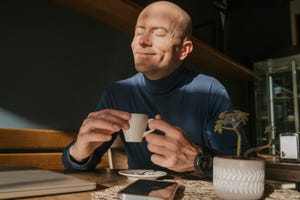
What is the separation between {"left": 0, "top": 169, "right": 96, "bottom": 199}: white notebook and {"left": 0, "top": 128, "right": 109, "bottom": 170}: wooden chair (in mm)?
1153

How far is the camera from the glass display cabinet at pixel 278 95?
12.8 ft

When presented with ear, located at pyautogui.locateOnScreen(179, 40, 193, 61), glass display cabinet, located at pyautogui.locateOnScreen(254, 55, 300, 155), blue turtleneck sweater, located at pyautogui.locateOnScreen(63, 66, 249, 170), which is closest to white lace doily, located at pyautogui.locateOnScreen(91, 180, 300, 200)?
blue turtleneck sweater, located at pyautogui.locateOnScreen(63, 66, 249, 170)

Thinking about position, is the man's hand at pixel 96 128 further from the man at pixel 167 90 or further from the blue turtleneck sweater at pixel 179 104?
the blue turtleneck sweater at pixel 179 104

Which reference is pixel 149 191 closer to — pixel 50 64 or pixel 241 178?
pixel 241 178

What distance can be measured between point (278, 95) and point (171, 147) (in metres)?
3.84

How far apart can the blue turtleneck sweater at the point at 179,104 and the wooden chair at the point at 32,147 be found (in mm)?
738

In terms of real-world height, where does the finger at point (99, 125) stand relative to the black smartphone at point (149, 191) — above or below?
above

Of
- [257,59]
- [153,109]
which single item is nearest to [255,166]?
[153,109]

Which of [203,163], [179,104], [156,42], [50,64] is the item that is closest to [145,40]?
[156,42]

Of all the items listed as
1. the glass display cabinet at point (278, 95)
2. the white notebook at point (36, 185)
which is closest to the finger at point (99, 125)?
the white notebook at point (36, 185)

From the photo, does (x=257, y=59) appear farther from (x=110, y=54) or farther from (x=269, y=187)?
(x=269, y=187)

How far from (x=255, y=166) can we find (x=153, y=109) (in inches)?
30.5

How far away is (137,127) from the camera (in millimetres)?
776

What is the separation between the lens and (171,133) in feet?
2.40
